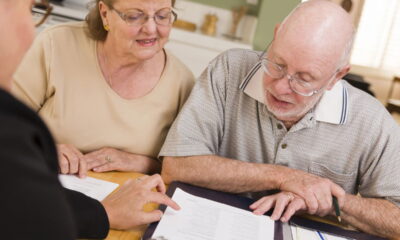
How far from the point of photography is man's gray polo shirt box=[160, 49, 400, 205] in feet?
4.64

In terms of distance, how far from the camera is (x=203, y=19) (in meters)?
4.56

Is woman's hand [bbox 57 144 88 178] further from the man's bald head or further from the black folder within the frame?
the man's bald head

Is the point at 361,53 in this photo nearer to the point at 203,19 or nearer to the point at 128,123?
the point at 203,19

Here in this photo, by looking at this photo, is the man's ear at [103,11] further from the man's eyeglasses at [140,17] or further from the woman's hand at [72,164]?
the woman's hand at [72,164]

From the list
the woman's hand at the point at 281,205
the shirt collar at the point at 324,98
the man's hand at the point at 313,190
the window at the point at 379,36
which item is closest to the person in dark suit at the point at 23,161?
the woman's hand at the point at 281,205

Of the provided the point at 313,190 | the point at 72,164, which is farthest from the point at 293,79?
the point at 72,164

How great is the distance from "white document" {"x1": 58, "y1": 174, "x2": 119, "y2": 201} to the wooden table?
44mm

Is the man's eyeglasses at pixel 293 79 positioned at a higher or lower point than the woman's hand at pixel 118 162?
higher

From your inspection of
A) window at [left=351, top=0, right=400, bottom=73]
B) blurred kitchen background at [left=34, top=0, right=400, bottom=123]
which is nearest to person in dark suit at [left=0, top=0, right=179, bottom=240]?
blurred kitchen background at [left=34, top=0, right=400, bottom=123]

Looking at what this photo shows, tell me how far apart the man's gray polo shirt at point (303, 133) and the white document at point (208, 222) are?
259 mm

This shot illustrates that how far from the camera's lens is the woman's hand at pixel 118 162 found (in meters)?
1.34

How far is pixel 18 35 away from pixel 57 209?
0.72ft

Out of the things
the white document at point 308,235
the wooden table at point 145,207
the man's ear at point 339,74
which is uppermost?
the man's ear at point 339,74

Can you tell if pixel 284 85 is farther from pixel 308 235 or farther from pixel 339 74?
pixel 308 235
